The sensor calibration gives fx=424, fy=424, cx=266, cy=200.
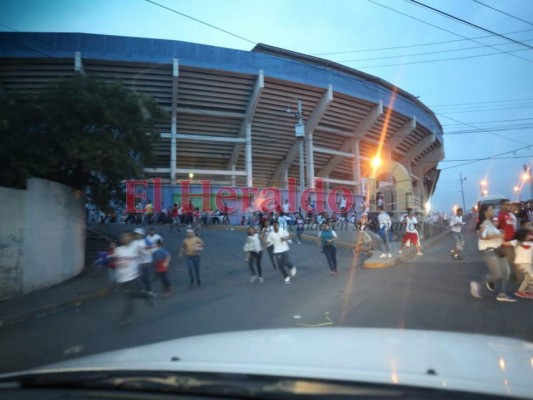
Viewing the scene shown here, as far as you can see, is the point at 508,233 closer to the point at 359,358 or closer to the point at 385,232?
the point at 385,232

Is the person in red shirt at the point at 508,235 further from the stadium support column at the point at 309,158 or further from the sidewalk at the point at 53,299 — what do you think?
the stadium support column at the point at 309,158

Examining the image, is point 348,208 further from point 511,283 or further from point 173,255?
point 511,283

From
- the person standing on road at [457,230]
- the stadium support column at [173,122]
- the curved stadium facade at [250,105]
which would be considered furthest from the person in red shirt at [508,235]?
the stadium support column at [173,122]

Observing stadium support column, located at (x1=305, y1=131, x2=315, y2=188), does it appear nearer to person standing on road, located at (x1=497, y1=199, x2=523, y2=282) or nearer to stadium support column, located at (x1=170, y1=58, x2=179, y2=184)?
stadium support column, located at (x1=170, y1=58, x2=179, y2=184)

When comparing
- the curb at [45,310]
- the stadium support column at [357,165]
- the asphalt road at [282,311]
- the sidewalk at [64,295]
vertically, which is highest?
the stadium support column at [357,165]

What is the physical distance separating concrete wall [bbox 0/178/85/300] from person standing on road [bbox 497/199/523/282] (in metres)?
9.72

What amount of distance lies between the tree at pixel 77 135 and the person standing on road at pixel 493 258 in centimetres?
932

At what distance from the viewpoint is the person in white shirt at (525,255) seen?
677 cm

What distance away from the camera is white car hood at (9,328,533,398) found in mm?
1548

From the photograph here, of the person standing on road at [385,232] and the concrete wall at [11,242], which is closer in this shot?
the concrete wall at [11,242]

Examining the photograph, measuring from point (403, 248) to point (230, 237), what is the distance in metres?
9.12

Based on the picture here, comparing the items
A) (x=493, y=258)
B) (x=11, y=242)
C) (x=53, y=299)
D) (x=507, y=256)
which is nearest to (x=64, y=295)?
(x=53, y=299)

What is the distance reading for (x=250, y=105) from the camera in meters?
31.5

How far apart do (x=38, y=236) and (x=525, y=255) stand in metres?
10.3
